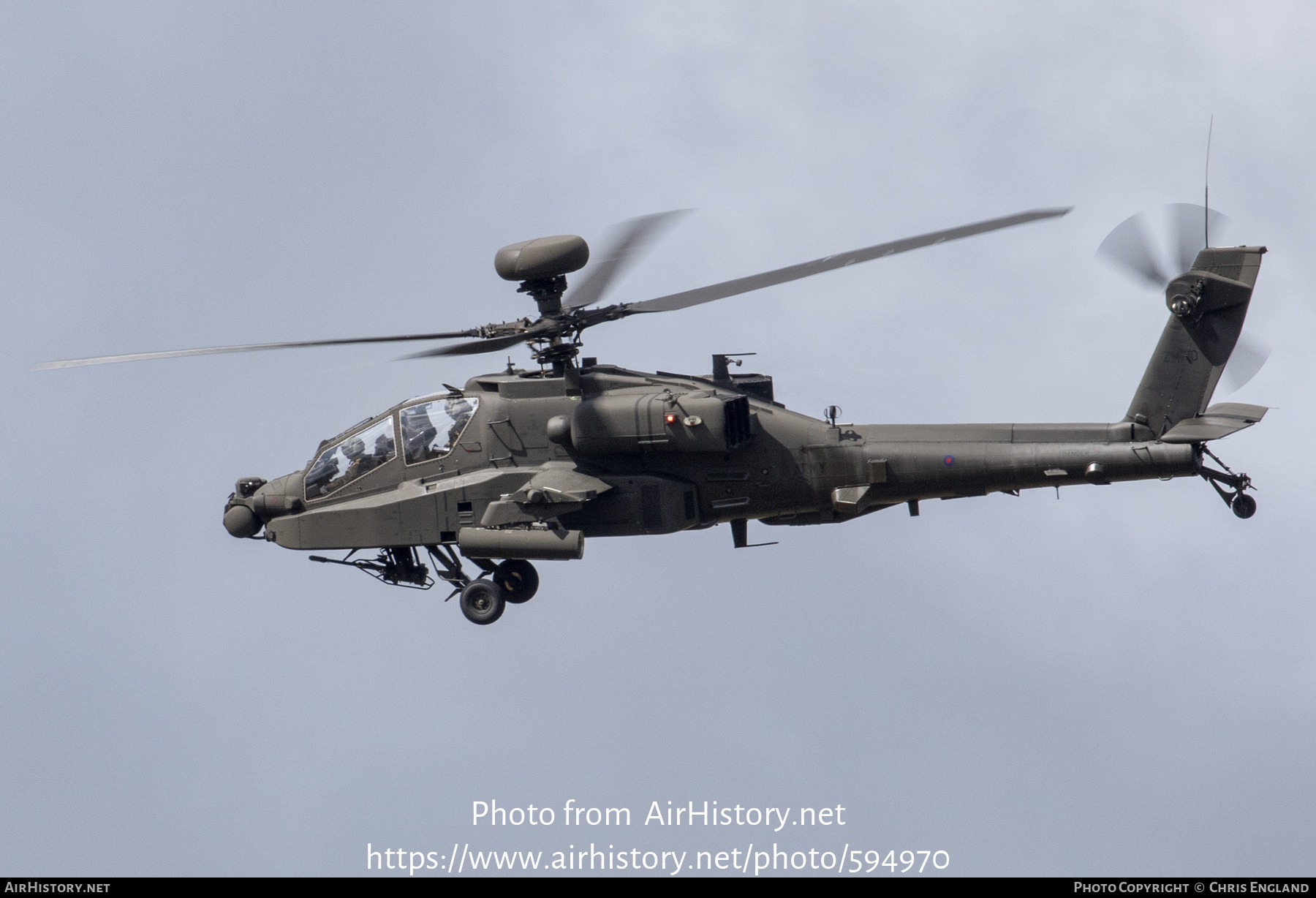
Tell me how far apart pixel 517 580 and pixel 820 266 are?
279 inches

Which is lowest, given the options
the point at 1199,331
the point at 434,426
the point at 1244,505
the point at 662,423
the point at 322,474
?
the point at 1244,505

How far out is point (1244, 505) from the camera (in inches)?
1053

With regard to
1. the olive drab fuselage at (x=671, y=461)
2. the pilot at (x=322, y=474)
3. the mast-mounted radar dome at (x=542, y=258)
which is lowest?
the olive drab fuselage at (x=671, y=461)

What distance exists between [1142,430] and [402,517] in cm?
1085

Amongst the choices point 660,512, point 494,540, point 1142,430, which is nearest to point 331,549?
point 494,540

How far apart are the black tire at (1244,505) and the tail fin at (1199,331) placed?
132 cm

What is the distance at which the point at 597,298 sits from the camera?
29422 millimetres

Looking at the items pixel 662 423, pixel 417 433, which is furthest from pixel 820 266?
pixel 417 433

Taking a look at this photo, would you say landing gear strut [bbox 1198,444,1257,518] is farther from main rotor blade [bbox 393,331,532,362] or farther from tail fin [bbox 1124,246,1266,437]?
main rotor blade [bbox 393,331,532,362]

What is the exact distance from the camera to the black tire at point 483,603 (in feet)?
97.9

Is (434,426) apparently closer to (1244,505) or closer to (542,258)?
(542,258)

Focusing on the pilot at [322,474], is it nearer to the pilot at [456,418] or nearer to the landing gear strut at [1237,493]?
the pilot at [456,418]

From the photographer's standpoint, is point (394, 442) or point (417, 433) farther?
point (394, 442)

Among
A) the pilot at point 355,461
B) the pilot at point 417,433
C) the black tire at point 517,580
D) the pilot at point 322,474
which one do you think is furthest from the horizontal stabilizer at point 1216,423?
the pilot at point 322,474
